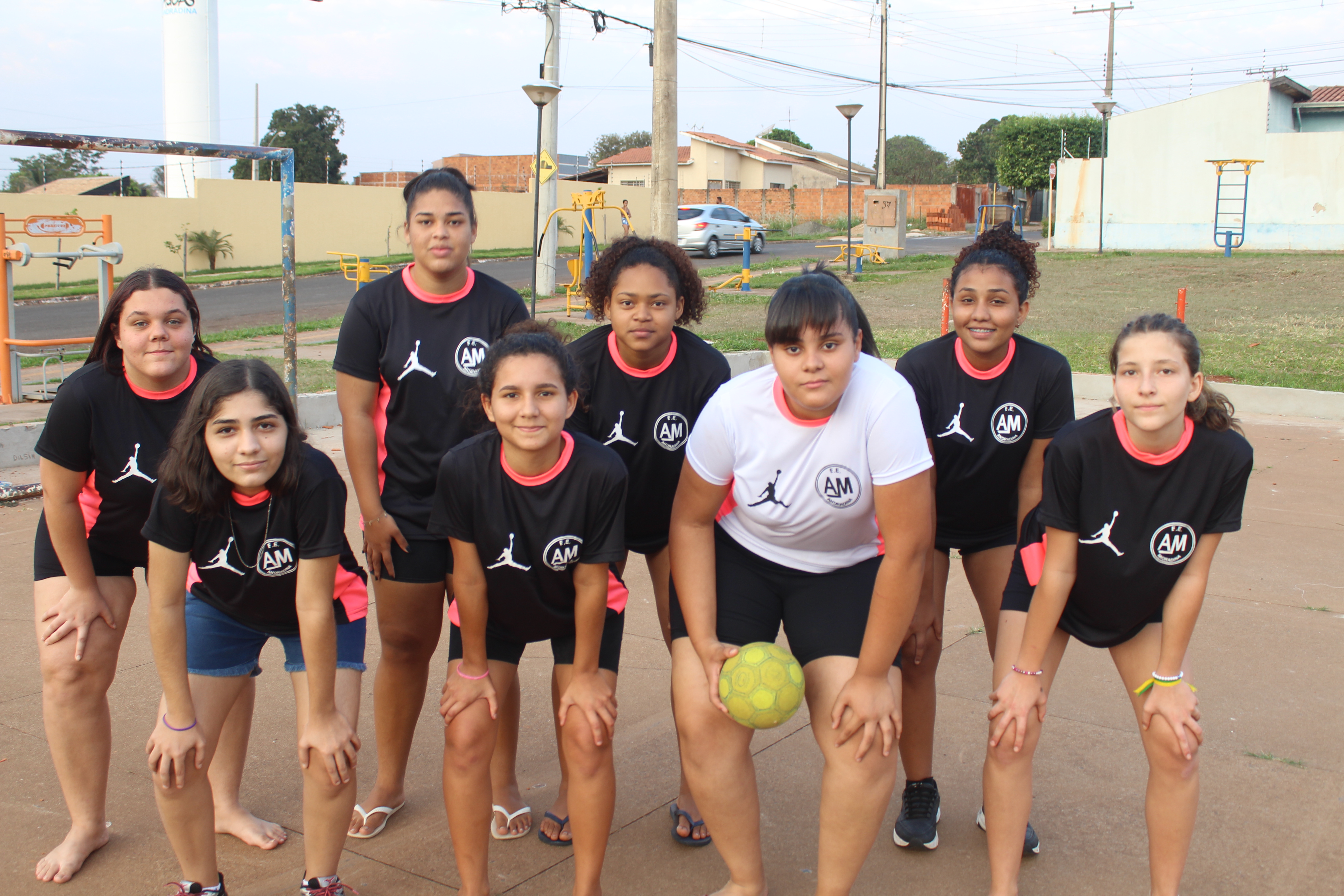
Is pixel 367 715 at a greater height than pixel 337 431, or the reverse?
pixel 337 431

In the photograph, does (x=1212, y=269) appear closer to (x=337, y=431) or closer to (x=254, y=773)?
(x=337, y=431)

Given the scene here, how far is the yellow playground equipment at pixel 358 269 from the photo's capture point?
20516mm

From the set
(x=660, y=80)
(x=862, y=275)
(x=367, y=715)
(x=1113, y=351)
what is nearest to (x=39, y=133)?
(x=367, y=715)

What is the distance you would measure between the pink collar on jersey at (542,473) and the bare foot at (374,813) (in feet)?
4.11

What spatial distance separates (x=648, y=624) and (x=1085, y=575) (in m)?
2.77

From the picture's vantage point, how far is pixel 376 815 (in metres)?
3.47

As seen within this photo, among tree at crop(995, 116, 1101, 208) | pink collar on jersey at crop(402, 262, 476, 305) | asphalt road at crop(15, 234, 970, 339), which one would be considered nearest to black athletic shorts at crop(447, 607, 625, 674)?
pink collar on jersey at crop(402, 262, 476, 305)

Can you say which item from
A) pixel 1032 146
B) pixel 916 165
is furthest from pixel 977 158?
pixel 1032 146

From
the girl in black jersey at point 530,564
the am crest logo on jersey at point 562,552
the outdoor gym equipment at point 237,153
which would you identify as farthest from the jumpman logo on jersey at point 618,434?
the outdoor gym equipment at point 237,153

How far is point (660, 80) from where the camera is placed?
14938 millimetres

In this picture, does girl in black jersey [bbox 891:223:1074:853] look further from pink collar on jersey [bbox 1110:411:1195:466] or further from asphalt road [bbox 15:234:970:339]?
asphalt road [bbox 15:234:970:339]

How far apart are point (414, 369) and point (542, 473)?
2.26 feet

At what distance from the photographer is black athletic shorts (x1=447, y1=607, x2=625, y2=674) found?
3146mm

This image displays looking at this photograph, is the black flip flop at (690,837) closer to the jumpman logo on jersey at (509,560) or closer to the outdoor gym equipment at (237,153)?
the jumpman logo on jersey at (509,560)
